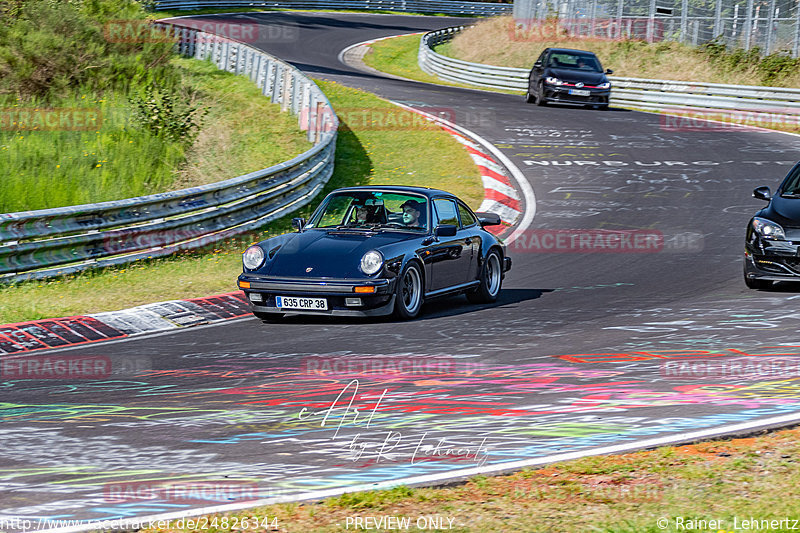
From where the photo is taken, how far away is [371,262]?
9906 mm

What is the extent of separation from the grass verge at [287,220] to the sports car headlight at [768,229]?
19.9 feet

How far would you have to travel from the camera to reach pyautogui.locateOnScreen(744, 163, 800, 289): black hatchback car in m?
11.1

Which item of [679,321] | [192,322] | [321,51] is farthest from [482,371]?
[321,51]

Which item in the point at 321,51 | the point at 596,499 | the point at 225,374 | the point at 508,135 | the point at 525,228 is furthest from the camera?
the point at 321,51

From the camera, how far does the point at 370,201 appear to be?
11.1 m

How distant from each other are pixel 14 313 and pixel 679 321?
21.5ft

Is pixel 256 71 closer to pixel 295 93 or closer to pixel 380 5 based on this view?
pixel 295 93

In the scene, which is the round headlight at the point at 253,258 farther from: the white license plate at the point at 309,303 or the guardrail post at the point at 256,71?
the guardrail post at the point at 256,71

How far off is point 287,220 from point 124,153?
4663 millimetres

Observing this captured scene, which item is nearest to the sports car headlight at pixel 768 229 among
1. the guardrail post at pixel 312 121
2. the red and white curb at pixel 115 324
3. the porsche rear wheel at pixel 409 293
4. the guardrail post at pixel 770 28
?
the porsche rear wheel at pixel 409 293

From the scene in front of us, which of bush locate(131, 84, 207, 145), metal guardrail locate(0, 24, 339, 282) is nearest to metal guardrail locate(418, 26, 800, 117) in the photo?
metal guardrail locate(0, 24, 339, 282)

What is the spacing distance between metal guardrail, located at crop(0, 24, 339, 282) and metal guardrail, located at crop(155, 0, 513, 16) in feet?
130

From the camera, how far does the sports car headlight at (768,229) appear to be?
11211 mm

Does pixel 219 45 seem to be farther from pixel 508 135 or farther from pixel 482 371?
pixel 482 371
